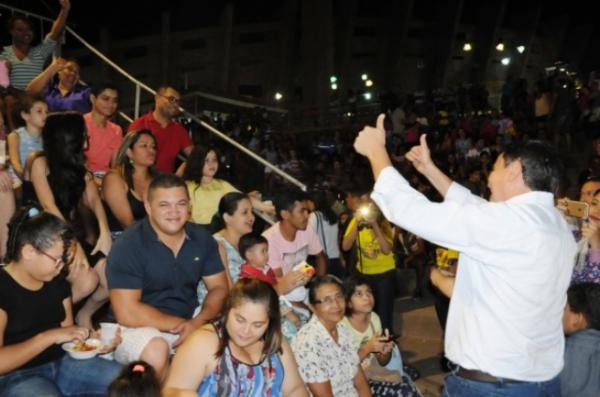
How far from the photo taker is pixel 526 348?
2484 mm

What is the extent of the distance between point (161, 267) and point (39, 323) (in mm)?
687

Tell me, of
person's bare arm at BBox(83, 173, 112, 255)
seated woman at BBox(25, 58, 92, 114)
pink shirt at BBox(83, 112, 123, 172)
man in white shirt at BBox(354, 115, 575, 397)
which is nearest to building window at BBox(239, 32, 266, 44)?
seated woman at BBox(25, 58, 92, 114)

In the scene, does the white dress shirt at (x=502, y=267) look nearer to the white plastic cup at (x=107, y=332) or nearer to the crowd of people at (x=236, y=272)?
the crowd of people at (x=236, y=272)

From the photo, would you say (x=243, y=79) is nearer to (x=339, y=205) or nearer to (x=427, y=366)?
(x=339, y=205)

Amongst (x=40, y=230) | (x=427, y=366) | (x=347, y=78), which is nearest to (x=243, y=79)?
(x=347, y=78)

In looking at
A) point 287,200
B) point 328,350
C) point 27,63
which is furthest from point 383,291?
point 27,63

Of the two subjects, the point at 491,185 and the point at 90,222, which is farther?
the point at 90,222

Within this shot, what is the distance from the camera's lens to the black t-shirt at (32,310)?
116 inches

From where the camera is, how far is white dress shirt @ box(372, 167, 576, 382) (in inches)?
94.2

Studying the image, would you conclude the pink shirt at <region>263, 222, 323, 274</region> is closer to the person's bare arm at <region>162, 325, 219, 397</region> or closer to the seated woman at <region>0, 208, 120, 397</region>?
the seated woman at <region>0, 208, 120, 397</region>

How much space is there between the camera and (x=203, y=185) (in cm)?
522

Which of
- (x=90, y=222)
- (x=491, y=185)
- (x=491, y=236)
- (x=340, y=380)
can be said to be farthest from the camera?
(x=90, y=222)

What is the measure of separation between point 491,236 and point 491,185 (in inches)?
14.8

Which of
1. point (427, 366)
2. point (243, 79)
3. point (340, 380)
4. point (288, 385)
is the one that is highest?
→ point (243, 79)
